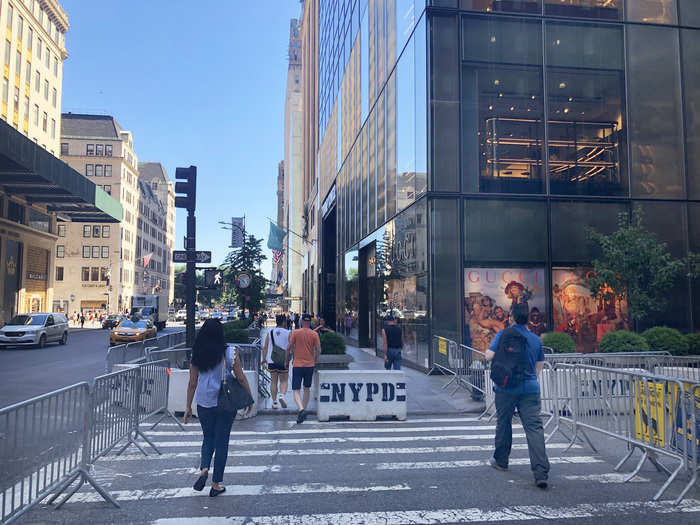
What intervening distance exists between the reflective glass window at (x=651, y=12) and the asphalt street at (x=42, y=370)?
69.7 feet

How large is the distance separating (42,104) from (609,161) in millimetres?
54266

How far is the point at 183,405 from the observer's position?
10.3m

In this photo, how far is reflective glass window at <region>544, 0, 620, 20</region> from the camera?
1858 centimetres

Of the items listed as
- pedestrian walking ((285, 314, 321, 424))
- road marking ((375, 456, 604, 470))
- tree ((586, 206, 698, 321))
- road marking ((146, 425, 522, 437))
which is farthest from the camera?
tree ((586, 206, 698, 321))

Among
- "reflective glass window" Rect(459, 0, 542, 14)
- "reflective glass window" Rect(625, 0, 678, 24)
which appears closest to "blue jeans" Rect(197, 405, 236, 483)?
"reflective glass window" Rect(459, 0, 542, 14)

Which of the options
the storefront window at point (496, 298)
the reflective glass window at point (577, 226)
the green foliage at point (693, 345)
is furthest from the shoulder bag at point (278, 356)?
the green foliage at point (693, 345)

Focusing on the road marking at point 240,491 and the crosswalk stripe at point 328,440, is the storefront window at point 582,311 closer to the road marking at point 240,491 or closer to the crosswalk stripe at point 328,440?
the crosswalk stripe at point 328,440

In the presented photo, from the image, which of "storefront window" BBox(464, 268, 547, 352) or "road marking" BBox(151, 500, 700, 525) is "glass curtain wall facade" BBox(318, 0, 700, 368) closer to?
"storefront window" BBox(464, 268, 547, 352)

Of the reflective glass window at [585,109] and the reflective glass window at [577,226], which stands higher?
the reflective glass window at [585,109]

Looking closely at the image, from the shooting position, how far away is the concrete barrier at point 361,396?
33.0ft

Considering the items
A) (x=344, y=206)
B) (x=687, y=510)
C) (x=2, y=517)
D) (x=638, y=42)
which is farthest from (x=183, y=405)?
(x=344, y=206)

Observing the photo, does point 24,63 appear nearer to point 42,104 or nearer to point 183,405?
point 42,104

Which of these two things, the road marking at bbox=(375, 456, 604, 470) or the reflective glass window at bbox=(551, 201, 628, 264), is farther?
the reflective glass window at bbox=(551, 201, 628, 264)

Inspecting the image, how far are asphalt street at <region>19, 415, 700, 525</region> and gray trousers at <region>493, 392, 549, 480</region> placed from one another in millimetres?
226
